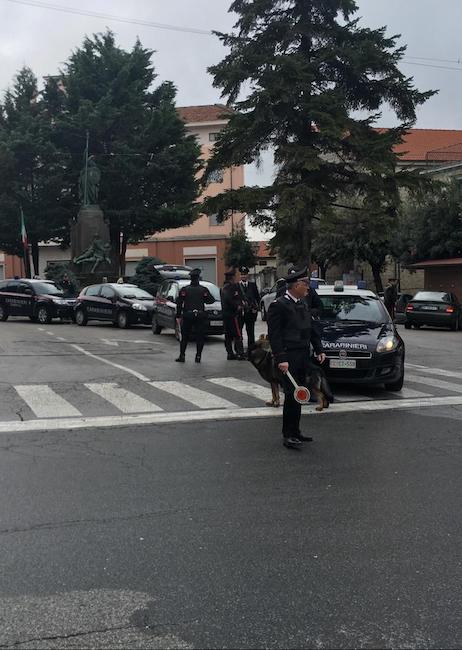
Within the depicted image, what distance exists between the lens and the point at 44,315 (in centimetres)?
2378

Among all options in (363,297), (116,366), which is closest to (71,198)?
(116,366)

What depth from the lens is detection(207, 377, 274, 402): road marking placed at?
30.8ft

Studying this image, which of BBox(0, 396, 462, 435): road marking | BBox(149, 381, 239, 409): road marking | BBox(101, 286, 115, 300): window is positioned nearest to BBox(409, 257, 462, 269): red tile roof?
BBox(101, 286, 115, 300): window

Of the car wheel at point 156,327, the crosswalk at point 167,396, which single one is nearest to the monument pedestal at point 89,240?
the car wheel at point 156,327

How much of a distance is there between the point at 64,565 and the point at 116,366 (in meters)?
8.80

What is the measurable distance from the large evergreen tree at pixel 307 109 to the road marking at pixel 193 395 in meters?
8.73

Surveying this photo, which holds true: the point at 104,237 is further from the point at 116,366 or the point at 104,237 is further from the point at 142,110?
the point at 116,366

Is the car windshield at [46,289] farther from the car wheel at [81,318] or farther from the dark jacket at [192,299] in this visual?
the dark jacket at [192,299]

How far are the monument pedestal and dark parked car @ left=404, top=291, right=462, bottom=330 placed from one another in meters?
14.7

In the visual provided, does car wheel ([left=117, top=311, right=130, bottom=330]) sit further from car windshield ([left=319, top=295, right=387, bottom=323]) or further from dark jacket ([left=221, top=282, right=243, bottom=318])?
car windshield ([left=319, top=295, right=387, bottom=323])

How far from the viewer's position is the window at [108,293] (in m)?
21.4

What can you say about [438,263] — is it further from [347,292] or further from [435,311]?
[347,292]

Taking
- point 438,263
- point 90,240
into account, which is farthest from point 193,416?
point 438,263

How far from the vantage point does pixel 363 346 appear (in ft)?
30.1
